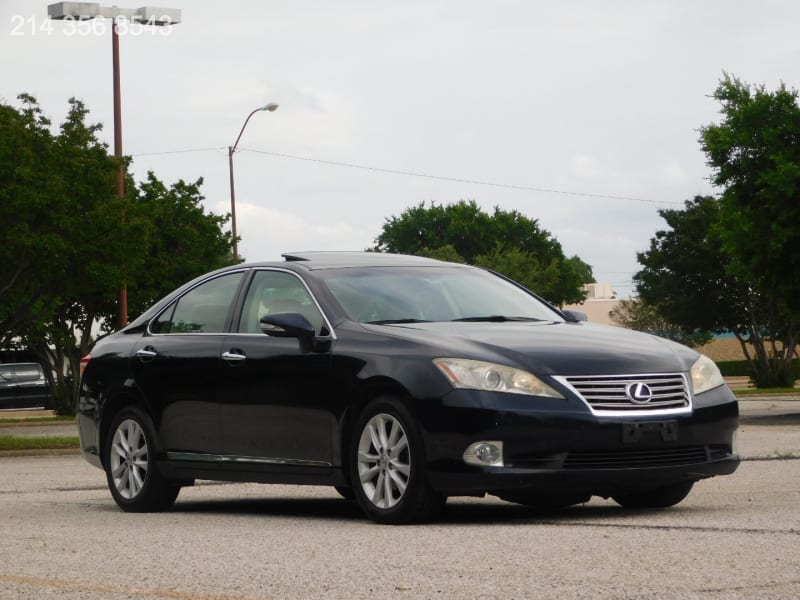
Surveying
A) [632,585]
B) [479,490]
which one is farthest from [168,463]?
[632,585]

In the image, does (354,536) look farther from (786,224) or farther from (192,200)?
(192,200)

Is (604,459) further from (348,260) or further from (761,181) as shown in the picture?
(761,181)

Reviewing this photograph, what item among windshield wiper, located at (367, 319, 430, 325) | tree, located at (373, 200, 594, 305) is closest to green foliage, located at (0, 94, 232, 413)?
windshield wiper, located at (367, 319, 430, 325)

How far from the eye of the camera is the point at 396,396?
9188mm

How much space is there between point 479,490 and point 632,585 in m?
2.75

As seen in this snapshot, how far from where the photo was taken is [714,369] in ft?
32.0

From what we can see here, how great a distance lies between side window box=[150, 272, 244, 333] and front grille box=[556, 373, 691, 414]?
117 inches

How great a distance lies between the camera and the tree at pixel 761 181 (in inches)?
1230

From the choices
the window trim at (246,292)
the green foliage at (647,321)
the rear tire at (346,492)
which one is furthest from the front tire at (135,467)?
the green foliage at (647,321)

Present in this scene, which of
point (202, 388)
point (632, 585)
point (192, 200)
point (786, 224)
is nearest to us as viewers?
point (632, 585)

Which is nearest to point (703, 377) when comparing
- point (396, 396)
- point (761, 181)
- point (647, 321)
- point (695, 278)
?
point (396, 396)

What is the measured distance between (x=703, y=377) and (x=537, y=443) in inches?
51.0

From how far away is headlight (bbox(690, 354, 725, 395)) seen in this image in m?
9.44

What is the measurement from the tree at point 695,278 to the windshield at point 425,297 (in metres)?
54.8
